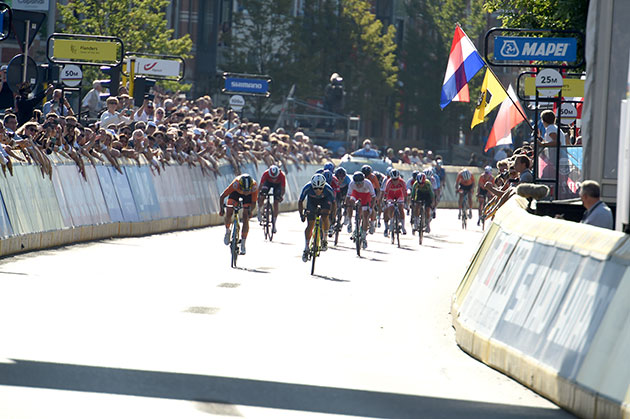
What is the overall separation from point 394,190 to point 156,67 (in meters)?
7.55

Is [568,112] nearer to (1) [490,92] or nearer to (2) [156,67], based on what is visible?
(1) [490,92]

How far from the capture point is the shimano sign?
18.5 m

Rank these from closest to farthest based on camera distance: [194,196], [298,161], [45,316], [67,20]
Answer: [45,316] < [194,196] < [298,161] < [67,20]

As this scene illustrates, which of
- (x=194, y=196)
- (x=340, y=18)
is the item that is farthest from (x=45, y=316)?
(x=340, y=18)

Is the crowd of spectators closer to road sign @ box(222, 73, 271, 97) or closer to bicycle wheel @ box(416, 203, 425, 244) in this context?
road sign @ box(222, 73, 271, 97)

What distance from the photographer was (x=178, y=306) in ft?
48.9

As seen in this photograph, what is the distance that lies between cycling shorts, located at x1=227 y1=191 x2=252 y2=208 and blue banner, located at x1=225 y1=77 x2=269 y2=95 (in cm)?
2297

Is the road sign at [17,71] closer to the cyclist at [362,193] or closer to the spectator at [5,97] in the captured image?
the spectator at [5,97]

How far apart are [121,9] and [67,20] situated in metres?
1.86

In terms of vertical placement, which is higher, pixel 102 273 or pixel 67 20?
pixel 67 20

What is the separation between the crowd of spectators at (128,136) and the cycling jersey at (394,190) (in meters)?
4.47

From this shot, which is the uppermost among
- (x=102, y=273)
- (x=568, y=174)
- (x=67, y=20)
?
(x=67, y=20)

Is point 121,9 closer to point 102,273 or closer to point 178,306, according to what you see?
point 102,273

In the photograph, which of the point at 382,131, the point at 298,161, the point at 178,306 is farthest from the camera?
the point at 382,131
